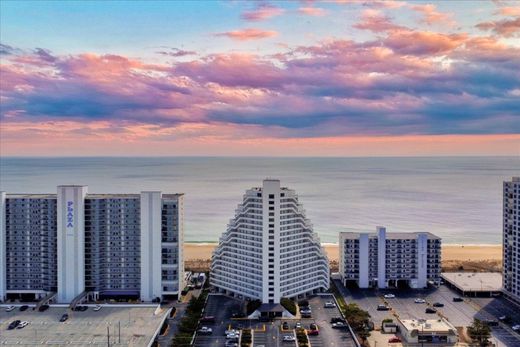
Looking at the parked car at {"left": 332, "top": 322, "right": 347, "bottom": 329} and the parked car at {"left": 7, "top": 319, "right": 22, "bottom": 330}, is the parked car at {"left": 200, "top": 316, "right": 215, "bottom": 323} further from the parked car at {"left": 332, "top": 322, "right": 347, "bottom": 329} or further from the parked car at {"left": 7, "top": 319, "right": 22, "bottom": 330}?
the parked car at {"left": 7, "top": 319, "right": 22, "bottom": 330}

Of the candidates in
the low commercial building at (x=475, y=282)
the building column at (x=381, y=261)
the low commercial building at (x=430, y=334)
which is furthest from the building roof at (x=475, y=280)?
the low commercial building at (x=430, y=334)

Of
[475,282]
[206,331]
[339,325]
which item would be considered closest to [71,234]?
[206,331]

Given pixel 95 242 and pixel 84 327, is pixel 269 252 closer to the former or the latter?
pixel 84 327

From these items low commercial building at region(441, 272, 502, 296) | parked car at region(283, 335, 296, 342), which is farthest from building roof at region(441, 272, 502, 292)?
parked car at region(283, 335, 296, 342)

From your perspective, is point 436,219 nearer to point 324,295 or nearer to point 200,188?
point 324,295

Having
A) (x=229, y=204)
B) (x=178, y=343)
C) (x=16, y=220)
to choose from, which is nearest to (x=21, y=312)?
(x=16, y=220)
